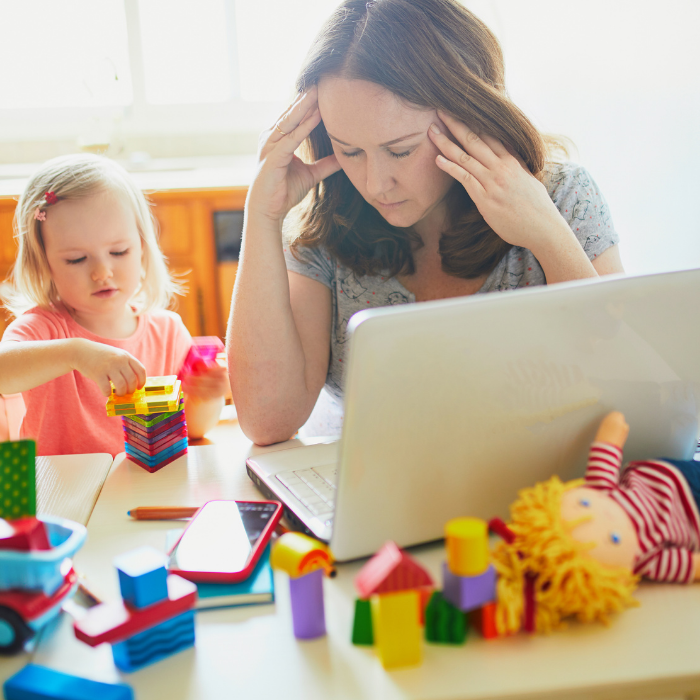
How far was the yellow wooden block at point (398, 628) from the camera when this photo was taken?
1.51 ft

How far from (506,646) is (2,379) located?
96 cm

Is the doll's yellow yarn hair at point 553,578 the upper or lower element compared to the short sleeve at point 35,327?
upper

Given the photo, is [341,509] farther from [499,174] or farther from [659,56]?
[659,56]

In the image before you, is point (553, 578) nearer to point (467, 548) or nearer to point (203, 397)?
point (467, 548)

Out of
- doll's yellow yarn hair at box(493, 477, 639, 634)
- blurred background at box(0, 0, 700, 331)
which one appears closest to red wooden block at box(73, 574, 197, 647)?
doll's yellow yarn hair at box(493, 477, 639, 634)

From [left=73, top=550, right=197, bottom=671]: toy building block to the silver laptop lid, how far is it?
0.14 meters

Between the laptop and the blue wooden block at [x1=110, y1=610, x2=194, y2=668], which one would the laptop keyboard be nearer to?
the laptop

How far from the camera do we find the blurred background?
78.9 inches

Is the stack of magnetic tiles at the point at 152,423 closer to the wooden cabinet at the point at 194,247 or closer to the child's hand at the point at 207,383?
the child's hand at the point at 207,383

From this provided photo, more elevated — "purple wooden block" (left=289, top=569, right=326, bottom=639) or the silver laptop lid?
the silver laptop lid

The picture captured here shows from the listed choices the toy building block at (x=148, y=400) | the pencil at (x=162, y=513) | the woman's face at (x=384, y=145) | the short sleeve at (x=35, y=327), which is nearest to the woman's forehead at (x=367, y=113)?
the woman's face at (x=384, y=145)

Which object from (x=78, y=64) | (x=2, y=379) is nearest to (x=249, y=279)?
(x=2, y=379)

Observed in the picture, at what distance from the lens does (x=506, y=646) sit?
1.64ft

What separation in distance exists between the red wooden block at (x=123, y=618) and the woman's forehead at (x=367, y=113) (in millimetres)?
619
